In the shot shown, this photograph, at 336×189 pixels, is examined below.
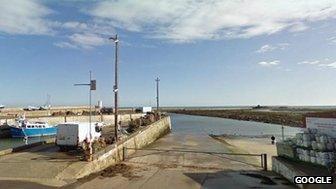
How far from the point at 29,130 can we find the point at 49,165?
41618mm

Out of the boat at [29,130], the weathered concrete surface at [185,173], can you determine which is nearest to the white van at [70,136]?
the weathered concrete surface at [185,173]

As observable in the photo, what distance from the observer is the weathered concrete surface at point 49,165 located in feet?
63.9

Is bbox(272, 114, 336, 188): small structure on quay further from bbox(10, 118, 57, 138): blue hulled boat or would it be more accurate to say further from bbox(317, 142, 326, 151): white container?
Result: bbox(10, 118, 57, 138): blue hulled boat

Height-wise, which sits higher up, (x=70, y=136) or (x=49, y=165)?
(x=70, y=136)

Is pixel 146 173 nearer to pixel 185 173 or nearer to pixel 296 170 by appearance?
pixel 185 173

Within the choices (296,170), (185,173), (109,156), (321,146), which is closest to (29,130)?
(109,156)

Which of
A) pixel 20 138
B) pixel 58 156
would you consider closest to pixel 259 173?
pixel 58 156

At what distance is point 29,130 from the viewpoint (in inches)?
2386

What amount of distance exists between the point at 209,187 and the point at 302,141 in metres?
5.63

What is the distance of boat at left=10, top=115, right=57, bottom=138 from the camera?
59531mm

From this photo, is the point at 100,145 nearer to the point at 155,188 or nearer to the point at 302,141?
the point at 155,188

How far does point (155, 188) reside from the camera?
18859 millimetres

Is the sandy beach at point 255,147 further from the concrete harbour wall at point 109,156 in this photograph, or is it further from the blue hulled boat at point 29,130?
the blue hulled boat at point 29,130

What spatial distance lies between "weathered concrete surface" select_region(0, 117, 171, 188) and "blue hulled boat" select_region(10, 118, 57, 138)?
32.7m
